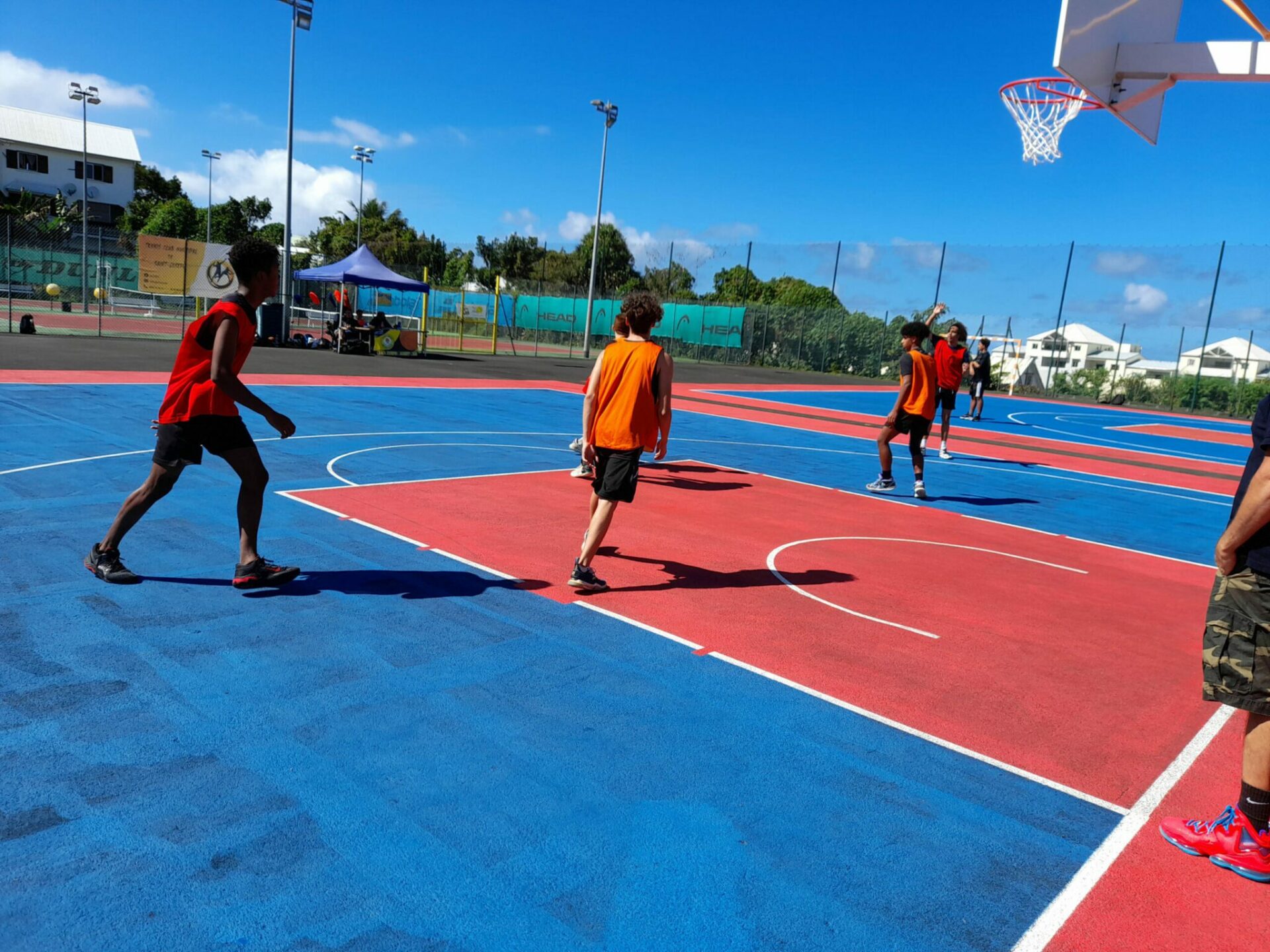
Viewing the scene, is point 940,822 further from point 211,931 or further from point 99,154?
point 99,154

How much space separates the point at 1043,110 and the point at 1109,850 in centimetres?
1125

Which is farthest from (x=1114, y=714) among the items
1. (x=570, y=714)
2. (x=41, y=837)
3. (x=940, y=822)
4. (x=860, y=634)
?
(x=41, y=837)

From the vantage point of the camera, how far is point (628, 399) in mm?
5703

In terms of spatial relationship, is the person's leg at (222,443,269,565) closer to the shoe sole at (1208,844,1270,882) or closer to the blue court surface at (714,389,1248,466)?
the shoe sole at (1208,844,1270,882)

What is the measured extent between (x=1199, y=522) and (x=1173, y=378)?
104ft

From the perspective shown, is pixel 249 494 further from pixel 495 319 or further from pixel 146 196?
pixel 146 196

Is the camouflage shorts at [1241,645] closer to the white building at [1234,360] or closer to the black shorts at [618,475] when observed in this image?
the black shorts at [618,475]

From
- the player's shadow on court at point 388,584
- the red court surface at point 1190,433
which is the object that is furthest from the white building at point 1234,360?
the player's shadow on court at point 388,584

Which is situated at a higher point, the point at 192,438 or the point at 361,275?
the point at 361,275

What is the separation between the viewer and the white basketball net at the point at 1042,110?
11281 mm

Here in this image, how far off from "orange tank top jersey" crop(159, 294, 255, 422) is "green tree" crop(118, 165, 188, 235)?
2571 inches

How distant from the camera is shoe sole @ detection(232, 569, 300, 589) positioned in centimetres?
526

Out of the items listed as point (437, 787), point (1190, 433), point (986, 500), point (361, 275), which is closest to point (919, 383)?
point (986, 500)

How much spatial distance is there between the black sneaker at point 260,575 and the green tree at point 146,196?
65529 millimetres
